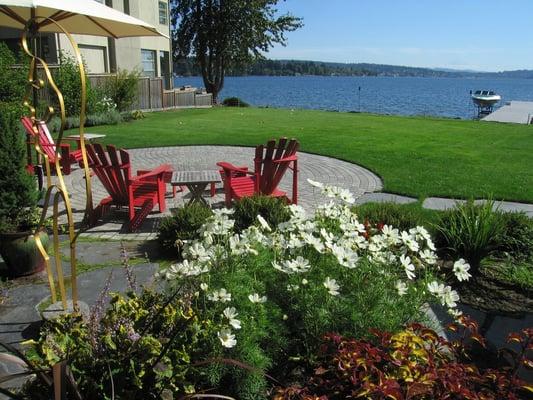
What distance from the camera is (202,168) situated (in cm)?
785

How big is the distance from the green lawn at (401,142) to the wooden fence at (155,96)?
9.63 feet

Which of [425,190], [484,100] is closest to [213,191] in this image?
[425,190]

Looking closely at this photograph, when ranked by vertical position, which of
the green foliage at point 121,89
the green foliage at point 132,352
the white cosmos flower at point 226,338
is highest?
the green foliage at point 121,89

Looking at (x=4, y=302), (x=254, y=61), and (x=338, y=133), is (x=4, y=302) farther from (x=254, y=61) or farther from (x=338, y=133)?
(x=254, y=61)

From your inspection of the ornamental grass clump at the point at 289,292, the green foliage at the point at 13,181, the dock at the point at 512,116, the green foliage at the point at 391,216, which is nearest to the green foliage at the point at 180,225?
the green foliage at the point at 13,181

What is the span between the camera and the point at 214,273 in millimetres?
3020

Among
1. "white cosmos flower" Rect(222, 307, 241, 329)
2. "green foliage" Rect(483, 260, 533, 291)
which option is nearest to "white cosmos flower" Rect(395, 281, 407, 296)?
"white cosmos flower" Rect(222, 307, 241, 329)

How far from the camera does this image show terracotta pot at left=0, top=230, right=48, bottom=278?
490 cm

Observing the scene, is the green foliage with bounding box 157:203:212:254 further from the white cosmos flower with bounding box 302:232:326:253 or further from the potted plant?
the white cosmos flower with bounding box 302:232:326:253

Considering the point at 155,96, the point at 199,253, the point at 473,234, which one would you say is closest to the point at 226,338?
the point at 199,253

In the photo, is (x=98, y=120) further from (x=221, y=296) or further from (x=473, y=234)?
(x=221, y=296)

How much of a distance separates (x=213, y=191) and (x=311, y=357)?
228 inches

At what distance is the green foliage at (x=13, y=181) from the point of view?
510 centimetres

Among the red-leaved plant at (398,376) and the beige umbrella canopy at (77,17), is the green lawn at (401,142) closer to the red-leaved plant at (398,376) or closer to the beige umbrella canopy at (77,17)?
the beige umbrella canopy at (77,17)
